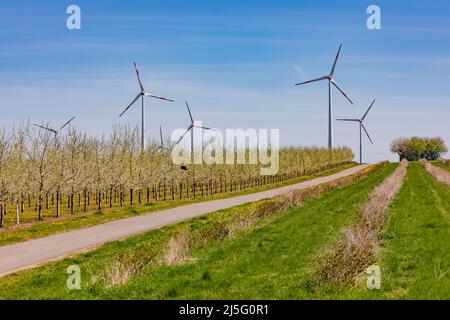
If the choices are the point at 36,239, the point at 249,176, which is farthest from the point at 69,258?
the point at 249,176

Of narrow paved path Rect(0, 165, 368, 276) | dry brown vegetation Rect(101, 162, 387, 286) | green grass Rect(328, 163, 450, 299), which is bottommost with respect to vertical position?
narrow paved path Rect(0, 165, 368, 276)

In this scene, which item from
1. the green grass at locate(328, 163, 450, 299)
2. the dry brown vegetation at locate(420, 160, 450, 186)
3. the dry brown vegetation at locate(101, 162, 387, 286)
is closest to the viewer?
the green grass at locate(328, 163, 450, 299)

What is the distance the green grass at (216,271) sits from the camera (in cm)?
1394

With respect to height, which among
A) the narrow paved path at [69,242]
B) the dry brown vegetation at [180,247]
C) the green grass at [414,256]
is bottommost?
the narrow paved path at [69,242]

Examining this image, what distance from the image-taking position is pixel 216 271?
16.6 meters

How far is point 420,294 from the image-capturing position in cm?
1279

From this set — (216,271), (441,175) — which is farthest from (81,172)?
(441,175)

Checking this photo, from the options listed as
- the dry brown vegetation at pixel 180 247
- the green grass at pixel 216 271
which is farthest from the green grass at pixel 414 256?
the dry brown vegetation at pixel 180 247

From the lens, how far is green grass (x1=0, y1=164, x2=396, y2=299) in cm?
1394

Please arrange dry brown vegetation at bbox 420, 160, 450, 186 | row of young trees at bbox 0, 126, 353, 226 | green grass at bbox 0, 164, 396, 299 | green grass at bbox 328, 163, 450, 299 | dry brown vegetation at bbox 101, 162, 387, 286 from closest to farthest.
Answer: green grass at bbox 328, 163, 450, 299, green grass at bbox 0, 164, 396, 299, dry brown vegetation at bbox 101, 162, 387, 286, row of young trees at bbox 0, 126, 353, 226, dry brown vegetation at bbox 420, 160, 450, 186

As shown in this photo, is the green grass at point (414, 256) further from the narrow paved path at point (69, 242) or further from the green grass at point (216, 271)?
the narrow paved path at point (69, 242)

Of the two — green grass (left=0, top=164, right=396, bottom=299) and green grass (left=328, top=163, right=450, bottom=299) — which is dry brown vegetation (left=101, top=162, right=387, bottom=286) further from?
green grass (left=328, top=163, right=450, bottom=299)

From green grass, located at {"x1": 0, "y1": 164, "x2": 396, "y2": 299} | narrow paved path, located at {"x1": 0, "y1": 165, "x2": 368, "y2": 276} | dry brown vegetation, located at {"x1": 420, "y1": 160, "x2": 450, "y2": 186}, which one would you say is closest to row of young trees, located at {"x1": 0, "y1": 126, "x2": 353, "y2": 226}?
narrow paved path, located at {"x1": 0, "y1": 165, "x2": 368, "y2": 276}
